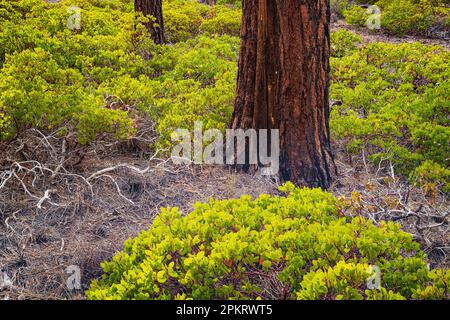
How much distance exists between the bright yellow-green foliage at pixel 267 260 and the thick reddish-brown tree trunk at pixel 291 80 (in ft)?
3.83

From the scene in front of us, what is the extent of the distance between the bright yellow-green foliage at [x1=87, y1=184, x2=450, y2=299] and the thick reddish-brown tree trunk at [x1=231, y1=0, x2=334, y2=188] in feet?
3.83

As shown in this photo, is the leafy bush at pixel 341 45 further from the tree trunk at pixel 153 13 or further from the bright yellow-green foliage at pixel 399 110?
the tree trunk at pixel 153 13

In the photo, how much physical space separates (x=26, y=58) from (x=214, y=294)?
317cm

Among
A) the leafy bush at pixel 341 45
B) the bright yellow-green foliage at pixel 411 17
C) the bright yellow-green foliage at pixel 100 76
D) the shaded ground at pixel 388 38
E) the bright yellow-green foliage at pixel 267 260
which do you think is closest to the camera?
the bright yellow-green foliage at pixel 267 260

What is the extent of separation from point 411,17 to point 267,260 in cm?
850

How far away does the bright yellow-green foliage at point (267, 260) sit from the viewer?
86.9 inches

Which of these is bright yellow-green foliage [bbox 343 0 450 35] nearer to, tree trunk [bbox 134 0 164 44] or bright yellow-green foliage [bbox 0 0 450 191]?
bright yellow-green foliage [bbox 0 0 450 191]

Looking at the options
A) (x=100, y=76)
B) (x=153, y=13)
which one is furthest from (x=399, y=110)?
(x=153, y=13)

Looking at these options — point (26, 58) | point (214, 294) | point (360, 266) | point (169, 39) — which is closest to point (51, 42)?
point (26, 58)

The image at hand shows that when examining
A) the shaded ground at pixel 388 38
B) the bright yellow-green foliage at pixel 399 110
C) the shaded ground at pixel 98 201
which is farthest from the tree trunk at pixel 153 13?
the shaded ground at pixel 388 38

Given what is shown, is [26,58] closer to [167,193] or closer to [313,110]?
[167,193]

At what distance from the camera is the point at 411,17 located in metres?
9.47

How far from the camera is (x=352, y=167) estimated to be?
4457 mm

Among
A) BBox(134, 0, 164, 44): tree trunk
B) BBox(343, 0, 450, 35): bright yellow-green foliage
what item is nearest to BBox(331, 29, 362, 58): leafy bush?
BBox(343, 0, 450, 35): bright yellow-green foliage
